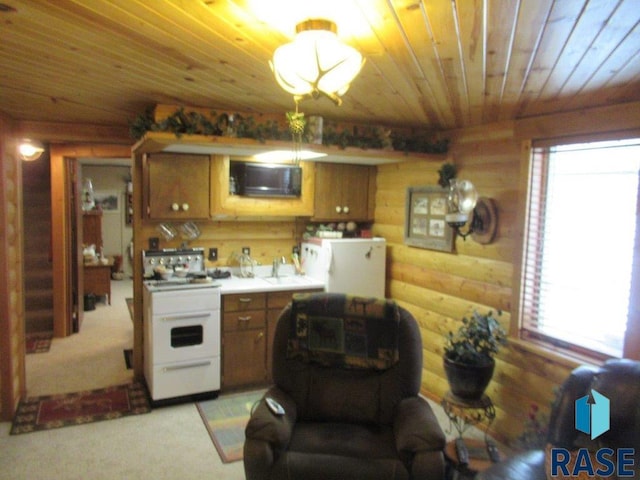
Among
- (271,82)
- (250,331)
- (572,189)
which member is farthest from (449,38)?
(250,331)

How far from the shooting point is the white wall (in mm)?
8789

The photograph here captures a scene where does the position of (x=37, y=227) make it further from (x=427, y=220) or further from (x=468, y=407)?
(x=468, y=407)

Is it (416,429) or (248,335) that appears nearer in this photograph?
(416,429)

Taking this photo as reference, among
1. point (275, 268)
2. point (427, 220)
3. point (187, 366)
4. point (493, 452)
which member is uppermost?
point (427, 220)

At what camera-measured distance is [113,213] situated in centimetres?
889

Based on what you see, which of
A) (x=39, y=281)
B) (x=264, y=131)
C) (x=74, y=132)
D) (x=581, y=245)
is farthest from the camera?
(x=39, y=281)

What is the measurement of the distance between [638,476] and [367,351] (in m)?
1.31

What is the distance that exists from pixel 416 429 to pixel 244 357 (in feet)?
6.64

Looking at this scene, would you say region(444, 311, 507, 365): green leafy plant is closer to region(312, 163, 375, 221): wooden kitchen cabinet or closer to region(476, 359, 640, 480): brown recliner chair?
region(476, 359, 640, 480): brown recliner chair

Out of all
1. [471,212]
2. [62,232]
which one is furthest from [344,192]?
[62,232]

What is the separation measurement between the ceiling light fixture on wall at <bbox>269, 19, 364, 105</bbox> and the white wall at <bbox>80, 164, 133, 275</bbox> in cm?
800

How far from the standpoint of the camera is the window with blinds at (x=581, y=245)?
8.33 feet

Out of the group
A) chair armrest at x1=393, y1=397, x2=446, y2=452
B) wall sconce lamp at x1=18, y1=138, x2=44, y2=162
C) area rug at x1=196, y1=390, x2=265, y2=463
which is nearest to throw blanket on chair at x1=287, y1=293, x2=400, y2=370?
chair armrest at x1=393, y1=397, x2=446, y2=452

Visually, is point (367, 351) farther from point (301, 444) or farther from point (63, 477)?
point (63, 477)
